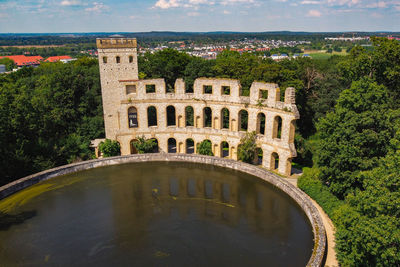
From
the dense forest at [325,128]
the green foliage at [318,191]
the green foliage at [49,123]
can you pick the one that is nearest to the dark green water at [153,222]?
the green foliage at [318,191]

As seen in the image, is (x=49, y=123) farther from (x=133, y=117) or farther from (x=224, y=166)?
(x=224, y=166)

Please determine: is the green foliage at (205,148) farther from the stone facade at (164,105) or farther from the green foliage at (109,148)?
the green foliage at (109,148)

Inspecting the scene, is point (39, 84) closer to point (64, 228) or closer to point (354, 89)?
point (64, 228)

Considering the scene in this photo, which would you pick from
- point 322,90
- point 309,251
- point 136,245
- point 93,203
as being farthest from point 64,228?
point 322,90

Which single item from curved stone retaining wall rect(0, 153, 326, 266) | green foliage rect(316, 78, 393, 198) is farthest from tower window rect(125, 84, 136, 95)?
green foliage rect(316, 78, 393, 198)

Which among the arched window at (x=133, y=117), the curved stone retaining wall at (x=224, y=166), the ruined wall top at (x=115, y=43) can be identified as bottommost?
the curved stone retaining wall at (x=224, y=166)

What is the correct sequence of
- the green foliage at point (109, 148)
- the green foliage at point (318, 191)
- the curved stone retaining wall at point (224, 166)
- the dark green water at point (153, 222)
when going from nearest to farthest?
the dark green water at point (153, 222)
the curved stone retaining wall at point (224, 166)
the green foliage at point (318, 191)
the green foliage at point (109, 148)
